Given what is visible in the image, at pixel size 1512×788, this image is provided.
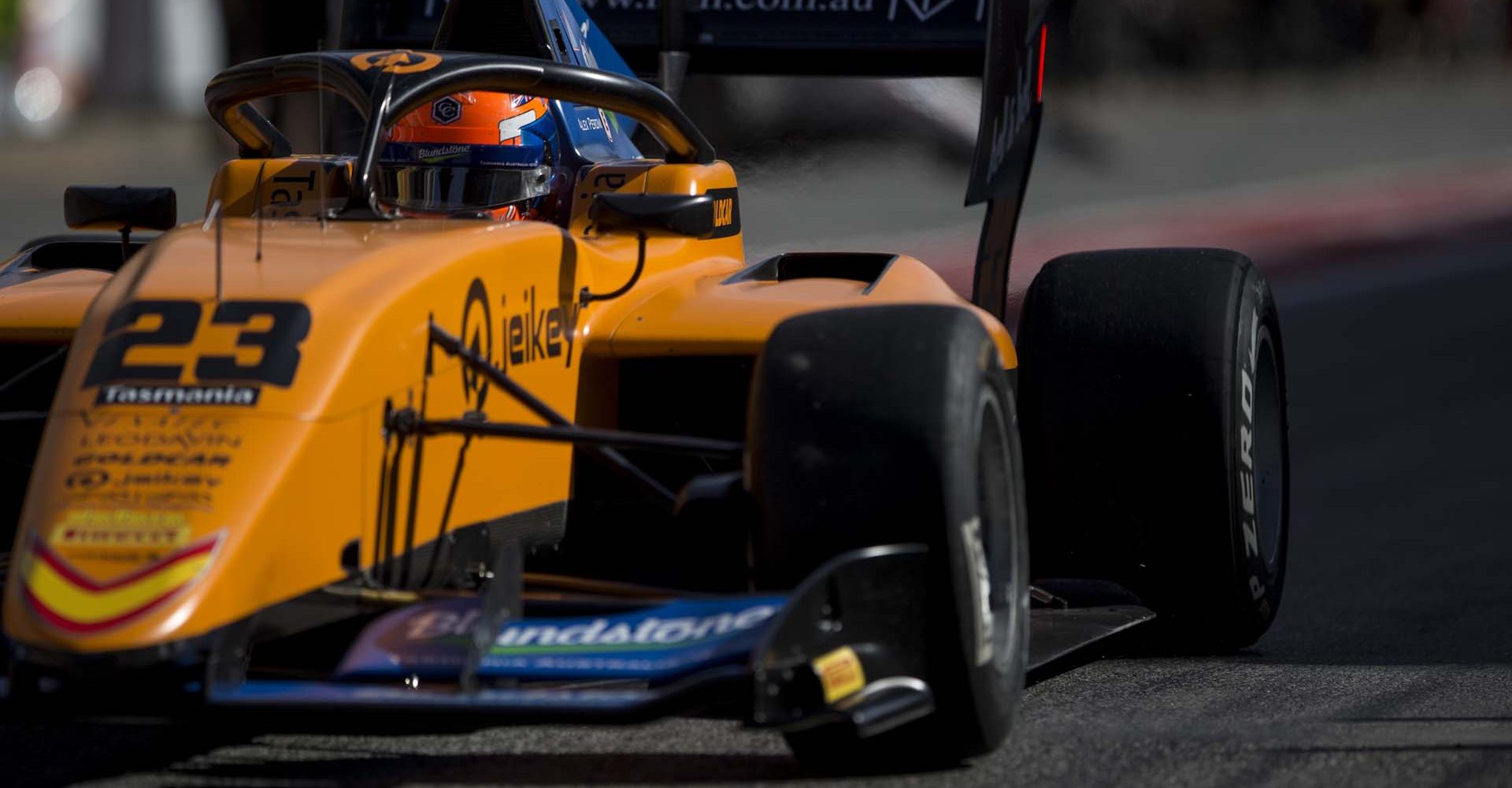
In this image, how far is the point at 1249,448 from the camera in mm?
4910

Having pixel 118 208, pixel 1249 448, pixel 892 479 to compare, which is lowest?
pixel 1249 448

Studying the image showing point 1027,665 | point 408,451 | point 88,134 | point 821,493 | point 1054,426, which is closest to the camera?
point 821,493

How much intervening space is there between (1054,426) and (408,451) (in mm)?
1626

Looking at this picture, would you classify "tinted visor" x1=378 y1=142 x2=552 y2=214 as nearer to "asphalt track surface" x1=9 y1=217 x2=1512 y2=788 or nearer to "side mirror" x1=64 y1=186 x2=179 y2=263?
"side mirror" x1=64 y1=186 x2=179 y2=263

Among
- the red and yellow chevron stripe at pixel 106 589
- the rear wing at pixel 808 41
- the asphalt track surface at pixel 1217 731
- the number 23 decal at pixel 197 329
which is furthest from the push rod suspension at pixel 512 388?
the rear wing at pixel 808 41

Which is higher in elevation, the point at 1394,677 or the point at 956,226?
the point at 1394,677

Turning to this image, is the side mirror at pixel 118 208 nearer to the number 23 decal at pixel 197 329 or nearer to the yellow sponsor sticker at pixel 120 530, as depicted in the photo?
the number 23 decal at pixel 197 329

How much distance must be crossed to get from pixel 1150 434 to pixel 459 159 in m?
1.76

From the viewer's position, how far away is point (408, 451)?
3855 mm

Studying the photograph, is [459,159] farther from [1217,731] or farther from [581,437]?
[1217,731]

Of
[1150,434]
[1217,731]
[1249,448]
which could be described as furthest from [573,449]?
[1249,448]

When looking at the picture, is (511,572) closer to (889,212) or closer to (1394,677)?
(1394,677)

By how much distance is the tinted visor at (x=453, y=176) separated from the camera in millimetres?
5094

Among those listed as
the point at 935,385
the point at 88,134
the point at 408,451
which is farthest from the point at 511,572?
the point at 88,134
